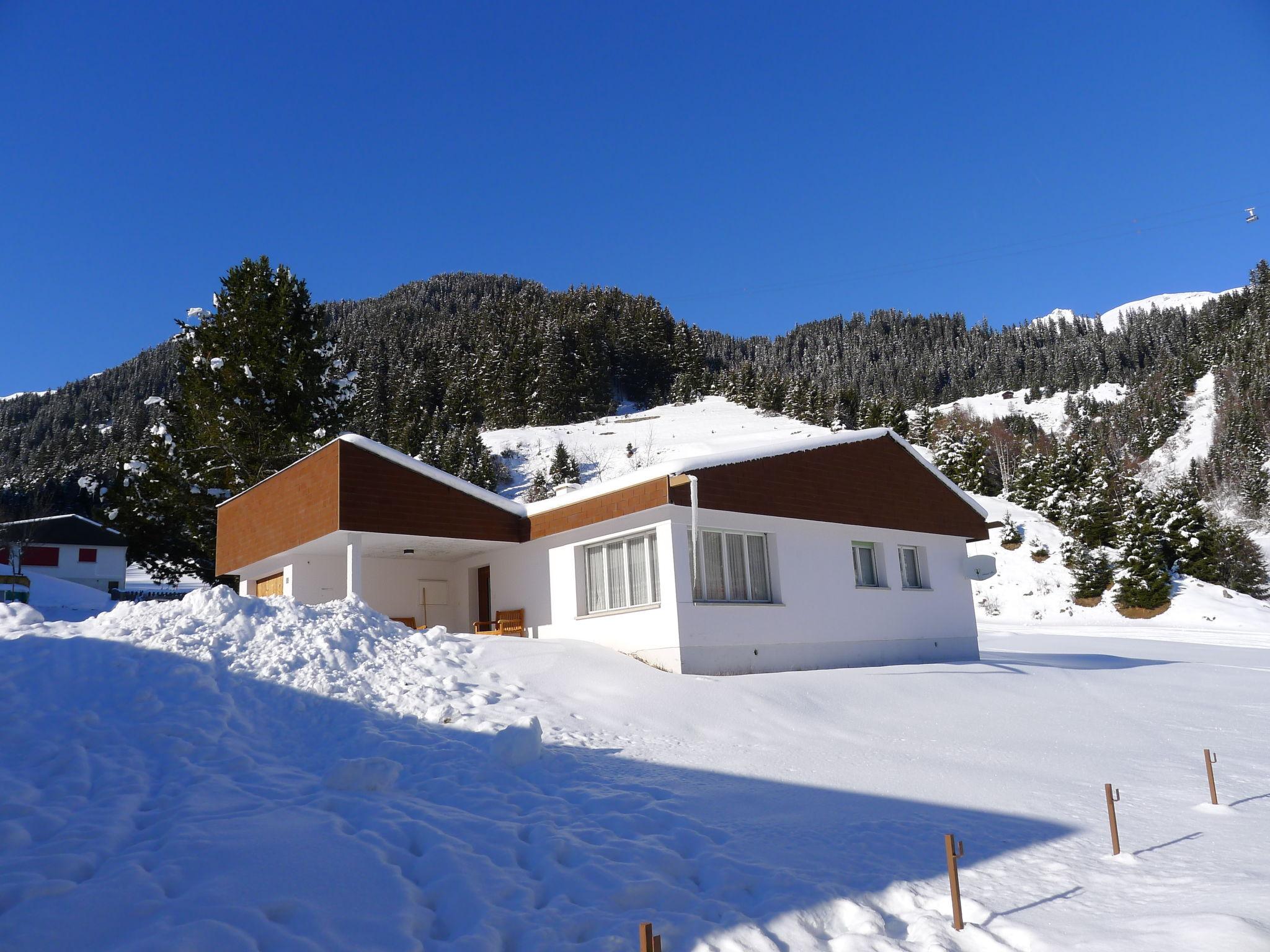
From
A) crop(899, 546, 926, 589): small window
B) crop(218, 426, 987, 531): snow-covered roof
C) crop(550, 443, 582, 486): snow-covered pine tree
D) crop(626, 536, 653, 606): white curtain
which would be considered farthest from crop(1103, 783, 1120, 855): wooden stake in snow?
crop(550, 443, 582, 486): snow-covered pine tree

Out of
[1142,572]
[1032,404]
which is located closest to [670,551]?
[1142,572]

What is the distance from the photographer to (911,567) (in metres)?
18.3

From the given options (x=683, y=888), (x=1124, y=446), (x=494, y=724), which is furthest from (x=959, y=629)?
(x=1124, y=446)

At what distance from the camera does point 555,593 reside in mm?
15570

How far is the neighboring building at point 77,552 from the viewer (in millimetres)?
44156

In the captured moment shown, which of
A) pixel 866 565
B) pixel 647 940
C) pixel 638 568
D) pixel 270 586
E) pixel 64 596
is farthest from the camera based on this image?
pixel 64 596

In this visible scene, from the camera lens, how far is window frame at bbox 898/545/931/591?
1797 centimetres

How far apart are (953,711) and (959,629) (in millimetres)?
7169

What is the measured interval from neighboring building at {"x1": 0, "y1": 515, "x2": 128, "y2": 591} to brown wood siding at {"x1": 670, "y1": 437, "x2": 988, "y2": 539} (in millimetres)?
40967

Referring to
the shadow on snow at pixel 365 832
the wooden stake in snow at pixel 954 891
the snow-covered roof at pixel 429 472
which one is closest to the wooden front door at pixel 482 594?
the snow-covered roof at pixel 429 472

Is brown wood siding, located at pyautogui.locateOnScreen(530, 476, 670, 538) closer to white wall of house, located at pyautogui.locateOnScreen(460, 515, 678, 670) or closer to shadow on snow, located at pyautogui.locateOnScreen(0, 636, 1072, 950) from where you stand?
white wall of house, located at pyautogui.locateOnScreen(460, 515, 678, 670)

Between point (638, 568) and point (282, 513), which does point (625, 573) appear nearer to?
point (638, 568)

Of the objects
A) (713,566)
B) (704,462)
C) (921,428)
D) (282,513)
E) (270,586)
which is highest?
(921,428)

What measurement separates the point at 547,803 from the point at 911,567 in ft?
44.7
